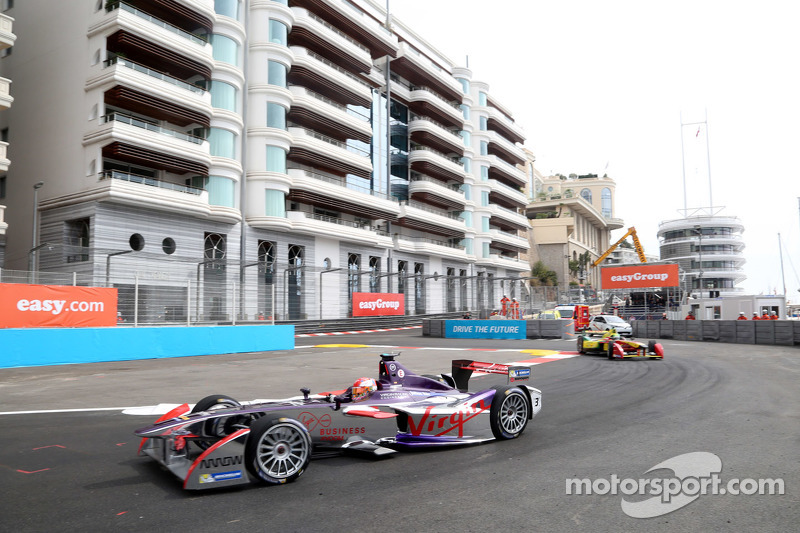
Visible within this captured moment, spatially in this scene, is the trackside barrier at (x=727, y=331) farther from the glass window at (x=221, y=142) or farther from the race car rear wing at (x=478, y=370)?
the glass window at (x=221, y=142)

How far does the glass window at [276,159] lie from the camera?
1372 inches

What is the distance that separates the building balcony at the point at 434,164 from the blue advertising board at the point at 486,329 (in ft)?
80.6

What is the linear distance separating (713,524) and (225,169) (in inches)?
1240

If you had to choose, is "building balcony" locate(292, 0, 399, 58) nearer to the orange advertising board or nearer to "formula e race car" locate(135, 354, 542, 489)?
the orange advertising board

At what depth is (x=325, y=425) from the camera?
579cm

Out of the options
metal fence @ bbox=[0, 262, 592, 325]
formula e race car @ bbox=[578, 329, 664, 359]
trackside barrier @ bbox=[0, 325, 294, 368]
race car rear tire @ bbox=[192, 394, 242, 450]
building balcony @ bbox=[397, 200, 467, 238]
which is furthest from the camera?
building balcony @ bbox=[397, 200, 467, 238]

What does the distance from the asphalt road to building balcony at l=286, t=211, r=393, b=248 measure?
26.3 m

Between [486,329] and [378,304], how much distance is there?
540 inches

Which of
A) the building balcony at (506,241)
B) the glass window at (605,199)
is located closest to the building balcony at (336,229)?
the building balcony at (506,241)

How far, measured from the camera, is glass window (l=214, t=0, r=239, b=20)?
1283 inches

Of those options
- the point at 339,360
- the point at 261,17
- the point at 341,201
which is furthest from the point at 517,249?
the point at 339,360

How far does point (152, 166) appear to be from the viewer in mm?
30016

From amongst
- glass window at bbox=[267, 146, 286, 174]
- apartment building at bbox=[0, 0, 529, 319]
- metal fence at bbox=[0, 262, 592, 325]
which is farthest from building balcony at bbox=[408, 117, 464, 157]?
glass window at bbox=[267, 146, 286, 174]

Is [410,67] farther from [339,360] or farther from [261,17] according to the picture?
[339,360]
